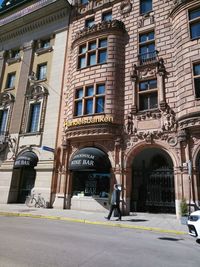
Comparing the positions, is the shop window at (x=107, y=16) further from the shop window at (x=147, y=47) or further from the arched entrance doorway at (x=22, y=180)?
the arched entrance doorway at (x=22, y=180)

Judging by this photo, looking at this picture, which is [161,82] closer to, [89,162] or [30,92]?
[89,162]

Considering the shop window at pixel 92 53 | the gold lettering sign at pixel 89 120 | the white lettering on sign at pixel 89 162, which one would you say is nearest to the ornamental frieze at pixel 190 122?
the gold lettering sign at pixel 89 120

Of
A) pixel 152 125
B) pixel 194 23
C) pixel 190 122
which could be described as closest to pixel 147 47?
pixel 194 23

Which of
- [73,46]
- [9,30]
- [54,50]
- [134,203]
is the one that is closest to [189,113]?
[134,203]

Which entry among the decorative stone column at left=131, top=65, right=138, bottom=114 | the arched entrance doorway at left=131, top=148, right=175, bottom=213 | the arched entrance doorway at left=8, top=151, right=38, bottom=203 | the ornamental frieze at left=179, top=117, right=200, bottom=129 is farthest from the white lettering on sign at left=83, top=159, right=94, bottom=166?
the ornamental frieze at left=179, top=117, right=200, bottom=129

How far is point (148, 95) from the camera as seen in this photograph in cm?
1869

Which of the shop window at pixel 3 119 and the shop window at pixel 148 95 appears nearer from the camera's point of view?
the shop window at pixel 148 95

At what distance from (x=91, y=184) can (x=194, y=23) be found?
15.1 m

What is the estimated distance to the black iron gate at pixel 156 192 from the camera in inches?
676

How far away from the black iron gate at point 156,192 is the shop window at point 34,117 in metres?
11.7

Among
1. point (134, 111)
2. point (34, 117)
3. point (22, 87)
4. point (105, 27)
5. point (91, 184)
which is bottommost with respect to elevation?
point (91, 184)

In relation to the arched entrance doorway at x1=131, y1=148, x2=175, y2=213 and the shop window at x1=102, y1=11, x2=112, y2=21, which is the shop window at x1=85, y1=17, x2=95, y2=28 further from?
the arched entrance doorway at x1=131, y1=148, x2=175, y2=213

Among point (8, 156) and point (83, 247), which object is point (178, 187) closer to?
point (83, 247)

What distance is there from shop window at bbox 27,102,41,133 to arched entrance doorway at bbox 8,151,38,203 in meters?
2.78
